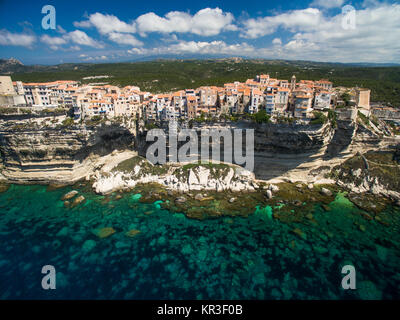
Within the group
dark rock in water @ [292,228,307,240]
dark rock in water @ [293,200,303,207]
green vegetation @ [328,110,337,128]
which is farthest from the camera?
green vegetation @ [328,110,337,128]

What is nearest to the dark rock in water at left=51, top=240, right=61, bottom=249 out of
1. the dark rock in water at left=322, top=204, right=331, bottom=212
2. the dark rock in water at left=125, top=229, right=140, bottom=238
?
the dark rock in water at left=125, top=229, right=140, bottom=238

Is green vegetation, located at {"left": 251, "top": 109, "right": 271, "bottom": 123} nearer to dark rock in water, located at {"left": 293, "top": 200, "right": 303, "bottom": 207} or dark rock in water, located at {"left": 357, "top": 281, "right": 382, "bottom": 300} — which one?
dark rock in water, located at {"left": 293, "top": 200, "right": 303, "bottom": 207}

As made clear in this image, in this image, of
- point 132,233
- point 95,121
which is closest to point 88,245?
point 132,233

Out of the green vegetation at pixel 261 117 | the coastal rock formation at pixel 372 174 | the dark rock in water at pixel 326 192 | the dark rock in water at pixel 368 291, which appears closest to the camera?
the dark rock in water at pixel 368 291

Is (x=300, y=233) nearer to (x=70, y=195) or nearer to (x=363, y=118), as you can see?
(x=363, y=118)

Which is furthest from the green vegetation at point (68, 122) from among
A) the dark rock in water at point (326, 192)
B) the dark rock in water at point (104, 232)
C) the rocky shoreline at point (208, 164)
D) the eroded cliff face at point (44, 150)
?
the dark rock in water at point (326, 192)

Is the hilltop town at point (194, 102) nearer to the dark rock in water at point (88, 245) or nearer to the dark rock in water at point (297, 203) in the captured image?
the dark rock in water at point (297, 203)
